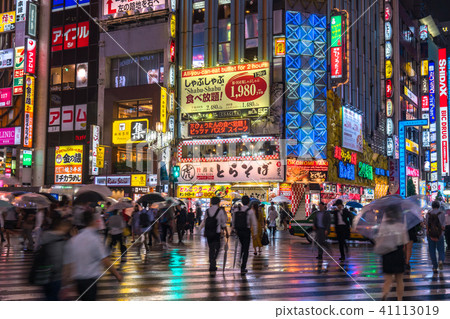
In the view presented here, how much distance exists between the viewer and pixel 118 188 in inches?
1656

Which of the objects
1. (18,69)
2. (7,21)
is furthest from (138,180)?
(7,21)

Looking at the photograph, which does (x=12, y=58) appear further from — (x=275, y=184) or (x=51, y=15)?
(x=275, y=184)

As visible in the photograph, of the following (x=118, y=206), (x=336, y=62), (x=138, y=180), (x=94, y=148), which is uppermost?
(x=336, y=62)

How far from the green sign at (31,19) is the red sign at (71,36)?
7.47ft

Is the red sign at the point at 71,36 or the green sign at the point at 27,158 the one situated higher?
the red sign at the point at 71,36

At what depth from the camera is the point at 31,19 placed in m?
44.7

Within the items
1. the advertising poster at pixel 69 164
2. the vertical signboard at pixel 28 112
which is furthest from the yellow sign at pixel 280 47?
the vertical signboard at pixel 28 112

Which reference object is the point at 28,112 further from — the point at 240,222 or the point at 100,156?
the point at 240,222

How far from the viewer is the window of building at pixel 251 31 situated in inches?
1550

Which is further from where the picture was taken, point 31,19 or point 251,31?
point 31,19

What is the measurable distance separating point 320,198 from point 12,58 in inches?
1195

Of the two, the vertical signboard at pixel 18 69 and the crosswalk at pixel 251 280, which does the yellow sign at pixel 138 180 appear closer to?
the vertical signboard at pixel 18 69

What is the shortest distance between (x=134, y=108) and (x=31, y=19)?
39.2ft

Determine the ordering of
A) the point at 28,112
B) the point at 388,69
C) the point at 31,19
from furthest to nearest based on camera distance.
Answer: the point at 388,69, the point at 31,19, the point at 28,112
